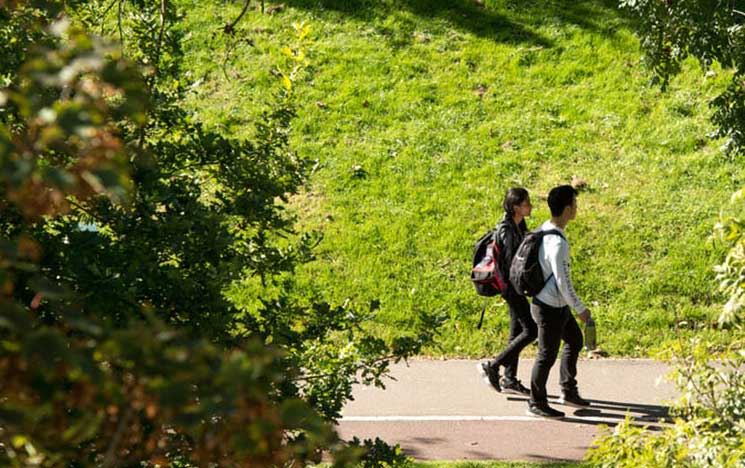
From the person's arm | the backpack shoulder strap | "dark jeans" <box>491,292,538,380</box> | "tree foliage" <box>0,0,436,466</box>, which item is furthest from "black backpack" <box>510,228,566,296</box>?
"tree foliage" <box>0,0,436,466</box>

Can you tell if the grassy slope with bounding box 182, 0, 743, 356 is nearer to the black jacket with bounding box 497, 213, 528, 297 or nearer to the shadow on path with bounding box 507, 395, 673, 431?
the shadow on path with bounding box 507, 395, 673, 431

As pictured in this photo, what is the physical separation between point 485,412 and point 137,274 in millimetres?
4782

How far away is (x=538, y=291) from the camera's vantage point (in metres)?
7.91

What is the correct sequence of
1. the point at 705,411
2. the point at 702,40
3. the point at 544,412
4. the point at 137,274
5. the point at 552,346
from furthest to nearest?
the point at 544,412 < the point at 552,346 < the point at 702,40 < the point at 705,411 < the point at 137,274

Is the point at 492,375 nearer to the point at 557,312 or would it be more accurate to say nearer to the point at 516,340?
the point at 516,340

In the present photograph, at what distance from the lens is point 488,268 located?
8438 mm

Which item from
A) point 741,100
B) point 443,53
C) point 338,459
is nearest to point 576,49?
point 443,53

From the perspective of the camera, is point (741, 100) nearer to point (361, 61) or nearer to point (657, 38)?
point (657, 38)

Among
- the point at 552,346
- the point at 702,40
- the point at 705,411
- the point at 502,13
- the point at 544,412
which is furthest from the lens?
the point at 502,13

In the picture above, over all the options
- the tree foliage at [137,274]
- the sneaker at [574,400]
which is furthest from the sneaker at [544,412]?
the tree foliage at [137,274]

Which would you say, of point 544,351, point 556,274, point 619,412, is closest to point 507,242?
point 556,274

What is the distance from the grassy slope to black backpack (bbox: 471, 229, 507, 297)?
1.22 metres

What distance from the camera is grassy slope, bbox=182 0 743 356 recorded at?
408 inches

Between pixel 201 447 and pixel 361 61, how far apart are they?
480 inches
